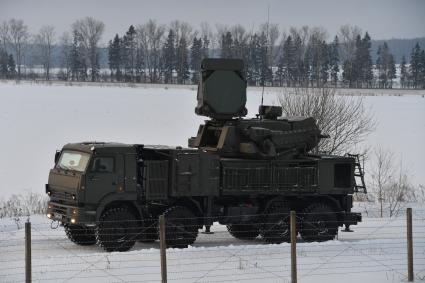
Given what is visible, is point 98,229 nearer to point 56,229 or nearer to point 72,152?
point 72,152

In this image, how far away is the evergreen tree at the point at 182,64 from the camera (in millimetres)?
116250

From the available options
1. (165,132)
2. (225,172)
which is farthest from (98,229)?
(165,132)

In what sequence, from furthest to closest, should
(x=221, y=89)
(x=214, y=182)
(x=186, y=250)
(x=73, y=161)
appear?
(x=221, y=89) → (x=214, y=182) → (x=73, y=161) → (x=186, y=250)

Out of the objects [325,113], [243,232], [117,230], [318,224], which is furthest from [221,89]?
[325,113]

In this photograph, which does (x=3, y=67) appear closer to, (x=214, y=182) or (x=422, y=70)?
(x=422, y=70)

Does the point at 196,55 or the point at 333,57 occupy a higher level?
the point at 196,55

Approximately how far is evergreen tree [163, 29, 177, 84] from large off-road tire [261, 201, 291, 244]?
9799 cm

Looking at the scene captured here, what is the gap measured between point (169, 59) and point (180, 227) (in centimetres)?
10406

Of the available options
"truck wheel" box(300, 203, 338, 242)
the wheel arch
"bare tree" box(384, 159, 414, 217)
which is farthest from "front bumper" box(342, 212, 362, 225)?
"bare tree" box(384, 159, 414, 217)

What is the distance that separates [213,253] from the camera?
17125 millimetres

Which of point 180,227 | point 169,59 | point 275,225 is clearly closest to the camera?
point 180,227

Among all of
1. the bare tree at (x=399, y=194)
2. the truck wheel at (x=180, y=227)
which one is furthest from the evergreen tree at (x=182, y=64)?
the truck wheel at (x=180, y=227)

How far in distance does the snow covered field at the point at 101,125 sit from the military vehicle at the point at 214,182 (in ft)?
32.0

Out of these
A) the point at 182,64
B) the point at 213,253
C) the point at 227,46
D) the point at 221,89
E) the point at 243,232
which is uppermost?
the point at 227,46
